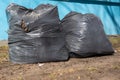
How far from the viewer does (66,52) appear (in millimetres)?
6598

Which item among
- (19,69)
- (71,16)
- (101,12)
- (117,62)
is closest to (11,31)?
(19,69)

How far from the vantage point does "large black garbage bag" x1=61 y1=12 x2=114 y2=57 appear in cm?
677

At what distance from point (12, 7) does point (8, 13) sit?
5.2 inches

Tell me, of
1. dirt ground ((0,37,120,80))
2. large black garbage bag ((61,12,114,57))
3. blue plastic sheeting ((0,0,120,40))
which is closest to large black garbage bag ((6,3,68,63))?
dirt ground ((0,37,120,80))

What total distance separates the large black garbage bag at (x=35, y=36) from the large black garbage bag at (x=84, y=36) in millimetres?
310

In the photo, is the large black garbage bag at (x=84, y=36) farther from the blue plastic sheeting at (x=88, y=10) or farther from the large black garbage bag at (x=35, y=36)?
the blue plastic sheeting at (x=88, y=10)

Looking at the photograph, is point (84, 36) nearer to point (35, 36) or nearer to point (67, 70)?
point (35, 36)

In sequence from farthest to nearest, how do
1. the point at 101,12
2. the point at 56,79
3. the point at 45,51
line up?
the point at 101,12 < the point at 45,51 < the point at 56,79

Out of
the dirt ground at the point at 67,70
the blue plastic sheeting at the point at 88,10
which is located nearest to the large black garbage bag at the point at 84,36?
the dirt ground at the point at 67,70

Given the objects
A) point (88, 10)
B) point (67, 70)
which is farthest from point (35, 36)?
point (88, 10)

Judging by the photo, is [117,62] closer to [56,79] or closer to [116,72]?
[116,72]

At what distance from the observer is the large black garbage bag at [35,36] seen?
6.30 meters

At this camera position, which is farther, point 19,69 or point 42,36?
point 42,36

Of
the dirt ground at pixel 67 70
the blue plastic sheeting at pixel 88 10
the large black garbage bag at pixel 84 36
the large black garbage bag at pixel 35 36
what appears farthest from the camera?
the blue plastic sheeting at pixel 88 10
